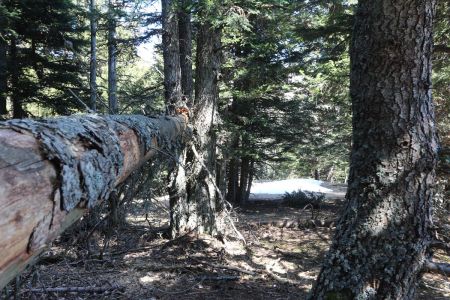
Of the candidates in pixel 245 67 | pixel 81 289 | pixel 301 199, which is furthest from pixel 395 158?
pixel 301 199

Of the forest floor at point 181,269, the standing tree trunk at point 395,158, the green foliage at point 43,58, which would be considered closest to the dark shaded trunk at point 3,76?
the green foliage at point 43,58

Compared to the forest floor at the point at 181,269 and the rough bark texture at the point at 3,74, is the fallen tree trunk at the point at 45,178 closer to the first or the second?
the forest floor at the point at 181,269

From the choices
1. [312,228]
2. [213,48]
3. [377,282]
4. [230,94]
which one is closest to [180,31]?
[213,48]

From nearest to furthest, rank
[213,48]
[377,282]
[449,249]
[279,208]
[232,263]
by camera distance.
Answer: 1. [449,249]
2. [377,282]
3. [232,263]
4. [213,48]
5. [279,208]

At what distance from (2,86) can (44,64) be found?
1.64 meters

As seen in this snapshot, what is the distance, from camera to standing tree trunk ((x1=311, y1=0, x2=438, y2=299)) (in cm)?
333

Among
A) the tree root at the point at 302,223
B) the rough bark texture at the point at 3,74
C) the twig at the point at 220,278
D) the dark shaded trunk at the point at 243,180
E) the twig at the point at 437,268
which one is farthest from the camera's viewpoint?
the dark shaded trunk at the point at 243,180

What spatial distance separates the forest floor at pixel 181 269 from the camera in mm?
5453

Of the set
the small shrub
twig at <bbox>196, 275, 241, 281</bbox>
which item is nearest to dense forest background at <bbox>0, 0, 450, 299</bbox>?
the small shrub

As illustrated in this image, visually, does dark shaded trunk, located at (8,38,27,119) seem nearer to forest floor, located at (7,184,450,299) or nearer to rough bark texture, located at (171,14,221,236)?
forest floor, located at (7,184,450,299)

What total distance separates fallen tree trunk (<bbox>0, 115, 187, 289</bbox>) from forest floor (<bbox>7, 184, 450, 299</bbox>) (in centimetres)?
251

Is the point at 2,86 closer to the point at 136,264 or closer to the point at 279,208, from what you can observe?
the point at 136,264

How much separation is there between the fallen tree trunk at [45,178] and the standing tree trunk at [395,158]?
2249 mm

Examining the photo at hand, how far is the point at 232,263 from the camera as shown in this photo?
6.96 metres
